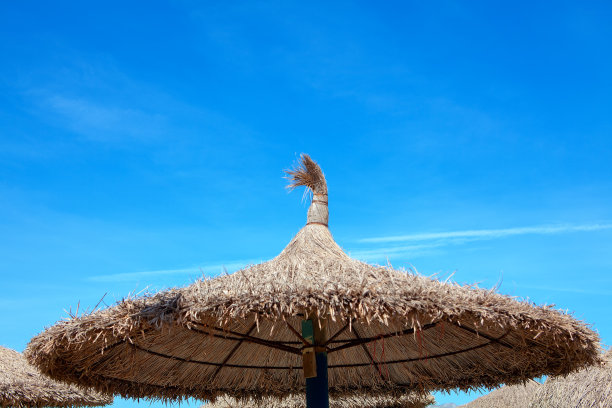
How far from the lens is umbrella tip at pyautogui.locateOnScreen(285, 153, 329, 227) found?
571 centimetres

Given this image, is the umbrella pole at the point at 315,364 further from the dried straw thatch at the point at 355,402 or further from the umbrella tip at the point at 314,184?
the dried straw thatch at the point at 355,402

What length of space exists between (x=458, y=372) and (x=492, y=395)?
234 inches

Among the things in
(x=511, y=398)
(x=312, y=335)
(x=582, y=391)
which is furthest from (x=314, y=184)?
→ (x=511, y=398)

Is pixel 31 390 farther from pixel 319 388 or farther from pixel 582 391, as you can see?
pixel 582 391

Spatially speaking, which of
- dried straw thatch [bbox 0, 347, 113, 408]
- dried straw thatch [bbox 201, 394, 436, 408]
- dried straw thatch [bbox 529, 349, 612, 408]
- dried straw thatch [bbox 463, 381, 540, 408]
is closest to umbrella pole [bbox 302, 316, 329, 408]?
dried straw thatch [bbox 529, 349, 612, 408]

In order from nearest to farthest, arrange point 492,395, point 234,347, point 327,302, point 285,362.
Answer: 1. point 327,302
2. point 234,347
3. point 285,362
4. point 492,395

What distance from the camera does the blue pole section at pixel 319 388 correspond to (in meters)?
4.61

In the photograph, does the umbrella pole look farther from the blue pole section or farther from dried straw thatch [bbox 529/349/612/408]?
dried straw thatch [bbox 529/349/612/408]

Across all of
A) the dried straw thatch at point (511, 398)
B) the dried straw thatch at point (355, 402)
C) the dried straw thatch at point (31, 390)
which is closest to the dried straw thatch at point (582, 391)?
the dried straw thatch at point (511, 398)

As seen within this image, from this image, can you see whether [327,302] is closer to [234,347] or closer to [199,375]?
[234,347]

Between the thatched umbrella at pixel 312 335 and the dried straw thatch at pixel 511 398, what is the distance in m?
3.95

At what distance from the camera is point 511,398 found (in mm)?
10062

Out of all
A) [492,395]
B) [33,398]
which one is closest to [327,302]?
[33,398]

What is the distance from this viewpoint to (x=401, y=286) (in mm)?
3797
